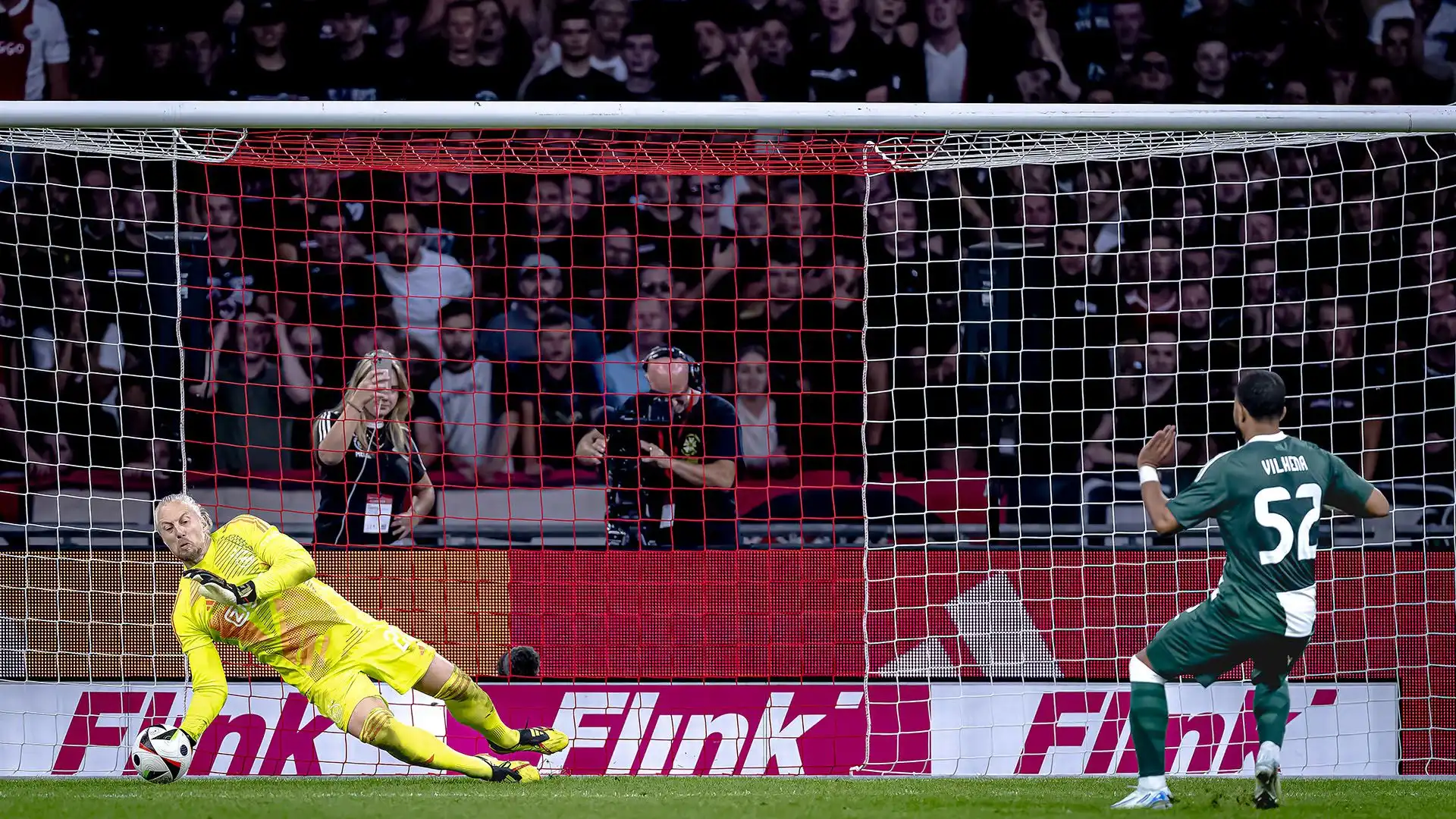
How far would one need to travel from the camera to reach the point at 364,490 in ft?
24.8

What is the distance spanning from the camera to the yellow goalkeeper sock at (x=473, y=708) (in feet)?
20.9

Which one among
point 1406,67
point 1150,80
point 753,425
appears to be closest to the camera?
point 753,425

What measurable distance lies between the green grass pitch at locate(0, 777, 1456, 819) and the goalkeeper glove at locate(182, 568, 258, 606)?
0.74 m

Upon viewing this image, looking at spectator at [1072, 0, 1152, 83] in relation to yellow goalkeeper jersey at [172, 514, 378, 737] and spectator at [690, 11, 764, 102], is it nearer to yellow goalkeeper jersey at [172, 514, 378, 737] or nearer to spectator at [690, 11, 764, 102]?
spectator at [690, 11, 764, 102]

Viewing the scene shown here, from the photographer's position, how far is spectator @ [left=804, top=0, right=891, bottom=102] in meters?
9.37

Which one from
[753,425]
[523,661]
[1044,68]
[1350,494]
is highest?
[1044,68]

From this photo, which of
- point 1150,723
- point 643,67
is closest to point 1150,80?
point 643,67

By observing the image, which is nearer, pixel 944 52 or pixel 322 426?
pixel 322 426

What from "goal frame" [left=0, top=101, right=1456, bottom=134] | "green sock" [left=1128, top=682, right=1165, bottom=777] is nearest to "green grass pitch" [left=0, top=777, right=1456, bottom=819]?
"green sock" [left=1128, top=682, right=1165, bottom=777]

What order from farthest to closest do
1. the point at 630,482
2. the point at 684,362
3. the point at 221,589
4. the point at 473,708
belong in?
1. the point at 630,482
2. the point at 684,362
3. the point at 473,708
4. the point at 221,589

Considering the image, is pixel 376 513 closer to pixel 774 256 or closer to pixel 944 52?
pixel 774 256

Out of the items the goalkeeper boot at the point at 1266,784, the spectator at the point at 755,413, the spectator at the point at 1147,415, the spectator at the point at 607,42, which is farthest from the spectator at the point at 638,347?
the goalkeeper boot at the point at 1266,784

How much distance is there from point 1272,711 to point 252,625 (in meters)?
3.86

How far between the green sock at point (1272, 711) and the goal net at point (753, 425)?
1311 millimetres
